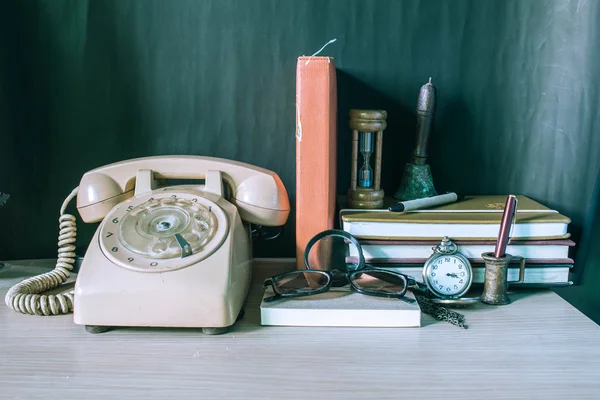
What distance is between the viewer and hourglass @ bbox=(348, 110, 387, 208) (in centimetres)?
103

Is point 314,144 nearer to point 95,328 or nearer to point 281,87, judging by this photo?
point 281,87

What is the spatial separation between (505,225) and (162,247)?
0.50 m

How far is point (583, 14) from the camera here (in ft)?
3.50

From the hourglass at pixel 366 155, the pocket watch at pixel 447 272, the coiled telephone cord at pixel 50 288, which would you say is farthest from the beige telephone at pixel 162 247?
the pocket watch at pixel 447 272

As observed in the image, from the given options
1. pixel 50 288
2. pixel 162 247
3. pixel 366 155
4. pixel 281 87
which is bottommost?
pixel 50 288

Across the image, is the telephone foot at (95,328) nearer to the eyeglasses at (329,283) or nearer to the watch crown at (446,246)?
the eyeglasses at (329,283)

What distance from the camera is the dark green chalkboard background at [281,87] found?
112 centimetres

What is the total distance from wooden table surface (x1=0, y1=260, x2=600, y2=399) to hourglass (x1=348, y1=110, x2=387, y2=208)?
0.25 m

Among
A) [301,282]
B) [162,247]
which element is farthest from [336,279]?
[162,247]

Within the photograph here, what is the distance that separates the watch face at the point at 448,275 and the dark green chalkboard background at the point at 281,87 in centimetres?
28

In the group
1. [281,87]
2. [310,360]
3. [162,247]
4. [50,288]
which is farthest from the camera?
[281,87]

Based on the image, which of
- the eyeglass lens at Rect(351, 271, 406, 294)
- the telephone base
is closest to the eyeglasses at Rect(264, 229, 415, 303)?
the eyeglass lens at Rect(351, 271, 406, 294)

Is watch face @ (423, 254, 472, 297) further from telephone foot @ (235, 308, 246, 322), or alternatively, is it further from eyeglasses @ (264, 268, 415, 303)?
telephone foot @ (235, 308, 246, 322)

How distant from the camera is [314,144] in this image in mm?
961
